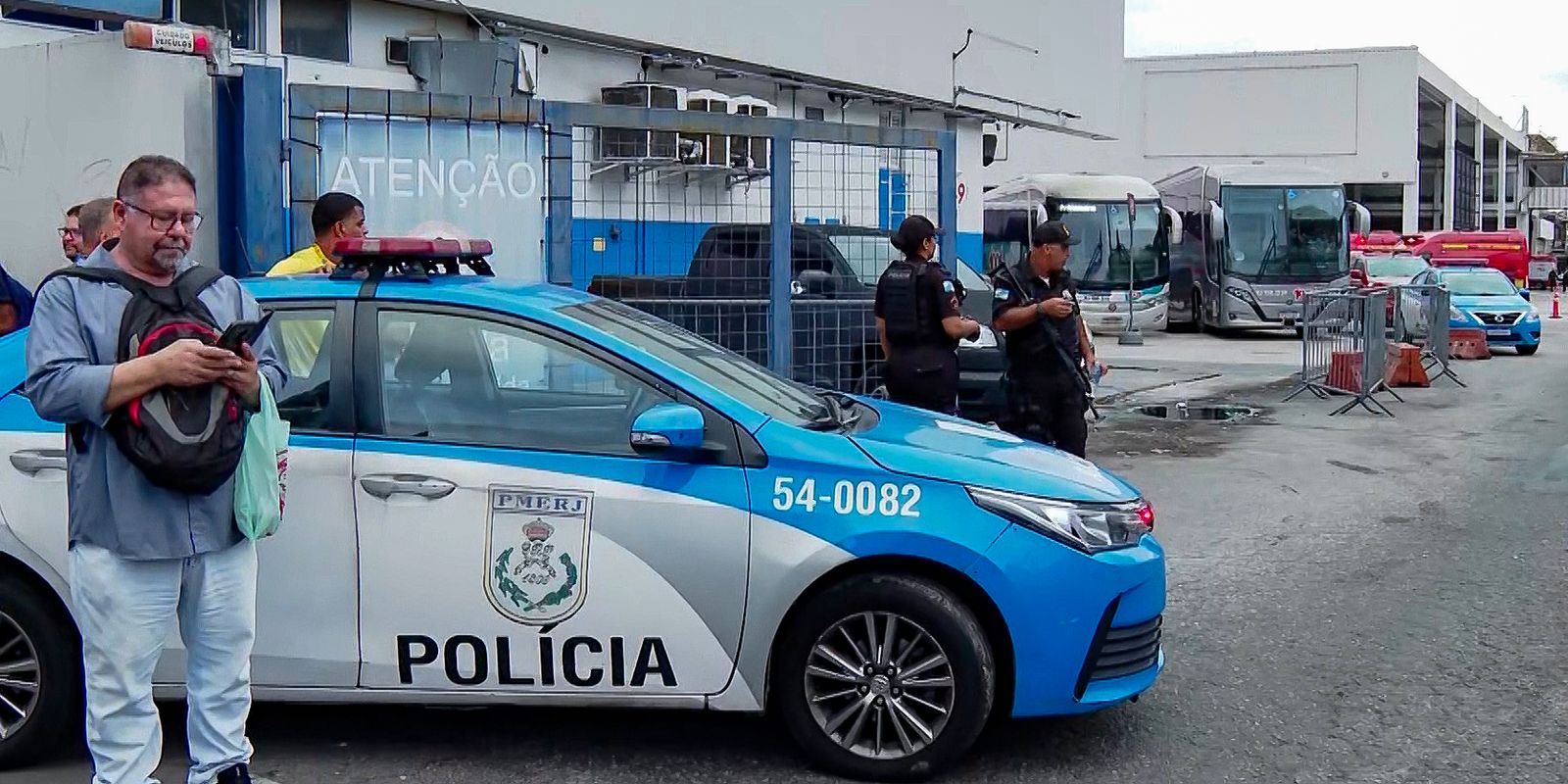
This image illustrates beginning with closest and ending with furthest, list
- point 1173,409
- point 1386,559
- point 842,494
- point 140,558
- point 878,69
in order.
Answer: point 140,558
point 842,494
point 1386,559
point 1173,409
point 878,69

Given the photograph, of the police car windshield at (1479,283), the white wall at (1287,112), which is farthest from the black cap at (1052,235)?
the white wall at (1287,112)

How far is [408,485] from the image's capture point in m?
4.98

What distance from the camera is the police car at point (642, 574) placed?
4953 mm

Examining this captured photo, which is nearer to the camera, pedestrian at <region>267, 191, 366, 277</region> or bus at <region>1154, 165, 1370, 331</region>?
pedestrian at <region>267, 191, 366, 277</region>

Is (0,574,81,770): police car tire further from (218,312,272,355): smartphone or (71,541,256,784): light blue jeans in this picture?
(218,312,272,355): smartphone

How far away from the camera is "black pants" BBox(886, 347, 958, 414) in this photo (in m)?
8.22

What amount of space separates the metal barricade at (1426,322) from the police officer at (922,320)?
13.4 m

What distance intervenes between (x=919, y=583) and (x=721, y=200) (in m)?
5.85

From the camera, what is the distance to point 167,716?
571 centimetres

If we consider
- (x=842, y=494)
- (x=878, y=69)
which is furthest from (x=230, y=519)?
(x=878, y=69)

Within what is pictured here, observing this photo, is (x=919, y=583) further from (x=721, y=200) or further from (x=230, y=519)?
(x=721, y=200)

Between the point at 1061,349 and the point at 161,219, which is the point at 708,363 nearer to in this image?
the point at 161,219

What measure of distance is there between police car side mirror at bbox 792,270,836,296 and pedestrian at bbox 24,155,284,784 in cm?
647

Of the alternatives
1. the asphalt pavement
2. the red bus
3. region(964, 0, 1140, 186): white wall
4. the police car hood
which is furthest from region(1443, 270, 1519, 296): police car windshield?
the police car hood
